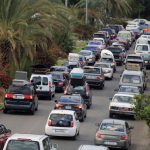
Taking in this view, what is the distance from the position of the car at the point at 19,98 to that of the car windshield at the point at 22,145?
49.1 ft

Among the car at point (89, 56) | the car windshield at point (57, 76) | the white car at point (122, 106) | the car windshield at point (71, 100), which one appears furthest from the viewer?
the car at point (89, 56)

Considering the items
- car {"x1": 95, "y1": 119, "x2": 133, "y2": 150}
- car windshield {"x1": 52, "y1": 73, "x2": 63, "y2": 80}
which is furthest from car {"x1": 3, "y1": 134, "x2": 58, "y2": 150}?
car windshield {"x1": 52, "y1": 73, "x2": 63, "y2": 80}

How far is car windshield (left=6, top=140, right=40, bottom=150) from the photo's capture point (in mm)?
24203

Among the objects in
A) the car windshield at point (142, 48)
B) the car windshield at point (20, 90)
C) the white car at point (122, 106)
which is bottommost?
the white car at point (122, 106)

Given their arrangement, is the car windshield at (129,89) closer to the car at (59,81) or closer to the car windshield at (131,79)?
the car windshield at (131,79)

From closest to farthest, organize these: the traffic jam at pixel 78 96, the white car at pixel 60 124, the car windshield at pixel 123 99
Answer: the traffic jam at pixel 78 96, the white car at pixel 60 124, the car windshield at pixel 123 99

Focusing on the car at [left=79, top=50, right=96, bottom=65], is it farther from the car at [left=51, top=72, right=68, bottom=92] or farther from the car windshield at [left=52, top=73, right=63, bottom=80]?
the car windshield at [left=52, top=73, right=63, bottom=80]

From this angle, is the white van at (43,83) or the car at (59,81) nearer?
the white van at (43,83)

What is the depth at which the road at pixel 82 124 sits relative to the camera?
33.6 meters

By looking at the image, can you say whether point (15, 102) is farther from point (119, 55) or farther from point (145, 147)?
point (119, 55)

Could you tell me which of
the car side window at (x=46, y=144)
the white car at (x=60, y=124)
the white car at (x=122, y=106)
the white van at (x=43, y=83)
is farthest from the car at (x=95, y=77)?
the car side window at (x=46, y=144)

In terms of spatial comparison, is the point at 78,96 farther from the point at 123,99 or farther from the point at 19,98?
the point at 19,98

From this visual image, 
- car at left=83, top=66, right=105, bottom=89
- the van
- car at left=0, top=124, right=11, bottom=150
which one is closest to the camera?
car at left=0, top=124, right=11, bottom=150

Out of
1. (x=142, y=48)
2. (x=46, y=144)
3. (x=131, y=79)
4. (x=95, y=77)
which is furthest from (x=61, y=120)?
A: (x=142, y=48)
